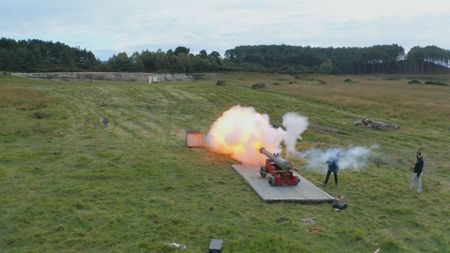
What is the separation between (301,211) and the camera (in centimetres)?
2038

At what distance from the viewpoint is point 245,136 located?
Result: 30.1 meters

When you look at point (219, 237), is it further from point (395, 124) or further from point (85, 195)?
point (395, 124)

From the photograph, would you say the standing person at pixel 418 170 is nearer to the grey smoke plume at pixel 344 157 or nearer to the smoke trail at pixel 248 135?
the grey smoke plume at pixel 344 157

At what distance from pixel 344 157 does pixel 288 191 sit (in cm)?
1039

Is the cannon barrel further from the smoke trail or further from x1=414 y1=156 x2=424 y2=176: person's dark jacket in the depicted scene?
x1=414 y1=156 x2=424 y2=176: person's dark jacket

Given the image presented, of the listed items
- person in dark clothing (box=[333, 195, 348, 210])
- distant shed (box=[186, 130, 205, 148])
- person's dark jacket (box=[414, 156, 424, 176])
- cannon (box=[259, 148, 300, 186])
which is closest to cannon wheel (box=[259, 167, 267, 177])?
cannon (box=[259, 148, 300, 186])

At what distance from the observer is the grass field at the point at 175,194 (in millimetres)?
17094

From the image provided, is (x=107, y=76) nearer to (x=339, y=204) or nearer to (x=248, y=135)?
(x=248, y=135)

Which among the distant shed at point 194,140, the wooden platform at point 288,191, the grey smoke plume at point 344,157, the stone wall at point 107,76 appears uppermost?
the stone wall at point 107,76

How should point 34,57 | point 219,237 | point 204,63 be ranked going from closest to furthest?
1. point 219,237
2. point 34,57
3. point 204,63

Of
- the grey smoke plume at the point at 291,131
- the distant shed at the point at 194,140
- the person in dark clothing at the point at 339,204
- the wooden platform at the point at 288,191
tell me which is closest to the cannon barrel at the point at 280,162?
Answer: the wooden platform at the point at 288,191

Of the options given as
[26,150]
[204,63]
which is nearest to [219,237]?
[26,150]

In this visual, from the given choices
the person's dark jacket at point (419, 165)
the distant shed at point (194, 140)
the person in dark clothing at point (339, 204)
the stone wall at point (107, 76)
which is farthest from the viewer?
the stone wall at point (107, 76)

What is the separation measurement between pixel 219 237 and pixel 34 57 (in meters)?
122
